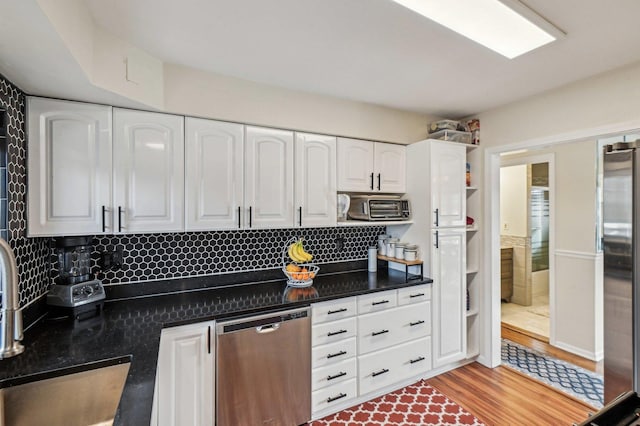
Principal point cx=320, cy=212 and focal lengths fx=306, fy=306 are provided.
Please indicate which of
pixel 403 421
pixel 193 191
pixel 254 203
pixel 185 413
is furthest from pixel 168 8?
pixel 403 421

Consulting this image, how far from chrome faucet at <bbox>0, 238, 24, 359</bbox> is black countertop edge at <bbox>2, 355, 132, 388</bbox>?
236 millimetres

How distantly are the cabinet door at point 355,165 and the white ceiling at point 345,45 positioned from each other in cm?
43

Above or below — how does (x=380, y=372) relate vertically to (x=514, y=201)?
below

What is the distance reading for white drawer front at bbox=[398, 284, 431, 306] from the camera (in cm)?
256

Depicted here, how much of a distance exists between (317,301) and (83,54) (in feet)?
6.21

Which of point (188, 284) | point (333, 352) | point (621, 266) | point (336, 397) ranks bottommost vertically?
point (336, 397)

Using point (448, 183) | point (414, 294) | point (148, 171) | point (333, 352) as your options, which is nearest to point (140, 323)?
point (148, 171)

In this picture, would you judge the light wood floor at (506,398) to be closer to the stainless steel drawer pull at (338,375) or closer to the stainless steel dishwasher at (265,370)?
the stainless steel drawer pull at (338,375)

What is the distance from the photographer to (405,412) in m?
2.29

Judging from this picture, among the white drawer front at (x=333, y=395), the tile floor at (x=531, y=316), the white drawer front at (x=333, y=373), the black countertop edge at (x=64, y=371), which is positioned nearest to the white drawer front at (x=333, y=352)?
the white drawer front at (x=333, y=373)

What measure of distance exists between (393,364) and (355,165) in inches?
66.9

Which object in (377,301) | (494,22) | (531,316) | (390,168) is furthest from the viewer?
(531,316)

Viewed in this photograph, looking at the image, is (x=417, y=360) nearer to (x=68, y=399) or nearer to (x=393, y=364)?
(x=393, y=364)

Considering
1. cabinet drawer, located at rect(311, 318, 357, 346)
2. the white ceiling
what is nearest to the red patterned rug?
cabinet drawer, located at rect(311, 318, 357, 346)
